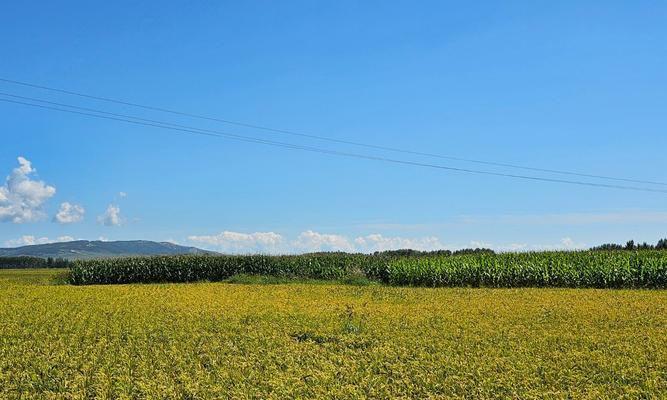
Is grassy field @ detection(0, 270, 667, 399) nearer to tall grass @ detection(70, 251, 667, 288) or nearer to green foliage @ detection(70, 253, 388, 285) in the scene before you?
tall grass @ detection(70, 251, 667, 288)

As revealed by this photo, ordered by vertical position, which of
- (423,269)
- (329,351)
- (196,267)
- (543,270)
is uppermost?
(543,270)

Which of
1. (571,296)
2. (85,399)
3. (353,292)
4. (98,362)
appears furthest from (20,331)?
(571,296)

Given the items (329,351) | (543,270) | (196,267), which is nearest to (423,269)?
(543,270)

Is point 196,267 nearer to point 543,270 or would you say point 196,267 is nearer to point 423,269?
point 423,269

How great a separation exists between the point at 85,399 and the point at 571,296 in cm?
1698

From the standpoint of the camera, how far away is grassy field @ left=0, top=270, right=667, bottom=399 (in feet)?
25.7

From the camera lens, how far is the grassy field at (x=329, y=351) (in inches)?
308

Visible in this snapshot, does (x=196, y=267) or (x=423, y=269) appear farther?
(x=196, y=267)

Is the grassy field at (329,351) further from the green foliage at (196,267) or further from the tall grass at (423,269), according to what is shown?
the green foliage at (196,267)

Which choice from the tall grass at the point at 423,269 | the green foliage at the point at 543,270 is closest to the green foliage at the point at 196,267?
the tall grass at the point at 423,269

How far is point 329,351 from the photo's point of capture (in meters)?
9.94

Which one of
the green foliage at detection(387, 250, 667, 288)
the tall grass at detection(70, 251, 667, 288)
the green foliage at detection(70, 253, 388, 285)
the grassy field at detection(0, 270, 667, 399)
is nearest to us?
the grassy field at detection(0, 270, 667, 399)

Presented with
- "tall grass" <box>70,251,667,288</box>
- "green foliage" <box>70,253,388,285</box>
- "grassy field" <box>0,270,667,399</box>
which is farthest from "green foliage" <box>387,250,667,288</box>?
"grassy field" <box>0,270,667,399</box>

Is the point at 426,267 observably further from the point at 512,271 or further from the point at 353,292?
the point at 353,292
